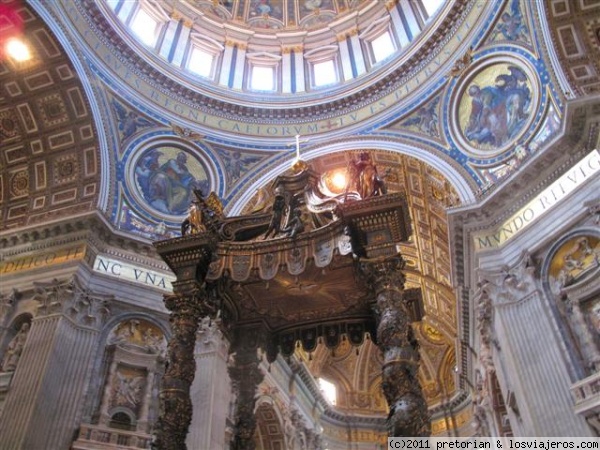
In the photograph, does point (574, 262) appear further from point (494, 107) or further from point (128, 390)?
point (128, 390)

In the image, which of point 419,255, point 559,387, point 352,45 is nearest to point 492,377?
point 559,387

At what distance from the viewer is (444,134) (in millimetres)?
13695

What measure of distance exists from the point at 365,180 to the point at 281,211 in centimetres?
128

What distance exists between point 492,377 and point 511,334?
110 inches

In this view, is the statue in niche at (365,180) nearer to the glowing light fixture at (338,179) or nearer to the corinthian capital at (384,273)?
the corinthian capital at (384,273)

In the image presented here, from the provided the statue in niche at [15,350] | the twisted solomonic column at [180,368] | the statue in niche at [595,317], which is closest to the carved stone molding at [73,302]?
the statue in niche at [15,350]

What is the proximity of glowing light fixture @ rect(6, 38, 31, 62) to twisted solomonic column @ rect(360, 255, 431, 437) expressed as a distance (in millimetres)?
10801

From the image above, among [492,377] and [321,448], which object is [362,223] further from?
[321,448]

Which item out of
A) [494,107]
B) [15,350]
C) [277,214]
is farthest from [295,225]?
[494,107]

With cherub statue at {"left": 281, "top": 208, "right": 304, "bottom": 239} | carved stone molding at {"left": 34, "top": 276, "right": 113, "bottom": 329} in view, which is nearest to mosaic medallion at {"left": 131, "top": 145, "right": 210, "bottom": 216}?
carved stone molding at {"left": 34, "top": 276, "right": 113, "bottom": 329}

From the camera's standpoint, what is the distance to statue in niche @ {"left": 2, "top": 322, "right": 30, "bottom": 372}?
35.2 ft

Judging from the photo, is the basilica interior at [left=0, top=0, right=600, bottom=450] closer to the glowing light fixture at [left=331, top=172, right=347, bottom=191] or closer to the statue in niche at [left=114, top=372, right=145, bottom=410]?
the statue in niche at [left=114, top=372, right=145, bottom=410]

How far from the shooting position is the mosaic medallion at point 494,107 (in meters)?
12.0

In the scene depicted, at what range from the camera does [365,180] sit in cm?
657
